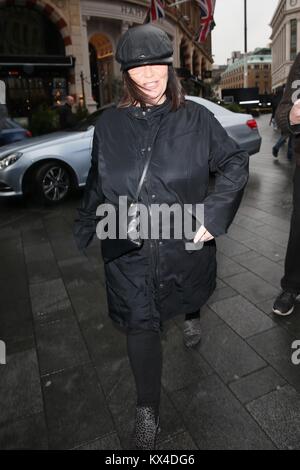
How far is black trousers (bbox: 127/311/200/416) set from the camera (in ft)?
6.20

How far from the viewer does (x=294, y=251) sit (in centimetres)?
285

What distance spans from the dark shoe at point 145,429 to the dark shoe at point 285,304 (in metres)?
1.44

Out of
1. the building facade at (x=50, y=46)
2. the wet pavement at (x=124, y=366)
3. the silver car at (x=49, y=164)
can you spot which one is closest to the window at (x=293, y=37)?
the building facade at (x=50, y=46)

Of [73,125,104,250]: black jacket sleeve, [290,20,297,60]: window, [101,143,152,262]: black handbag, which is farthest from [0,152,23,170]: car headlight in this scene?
[290,20,297,60]: window

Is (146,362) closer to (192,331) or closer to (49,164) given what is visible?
(192,331)

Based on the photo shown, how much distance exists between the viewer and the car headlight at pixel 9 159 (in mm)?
6082

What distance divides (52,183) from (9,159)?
30.4 inches

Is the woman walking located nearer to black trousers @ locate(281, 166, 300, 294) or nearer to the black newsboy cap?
the black newsboy cap

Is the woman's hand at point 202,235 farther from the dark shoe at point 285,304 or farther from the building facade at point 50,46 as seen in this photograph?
the building facade at point 50,46

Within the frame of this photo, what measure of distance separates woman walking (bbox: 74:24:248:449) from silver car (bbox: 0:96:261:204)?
456 cm
